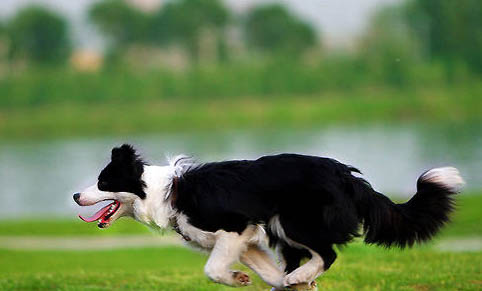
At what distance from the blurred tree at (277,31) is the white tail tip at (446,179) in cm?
8367

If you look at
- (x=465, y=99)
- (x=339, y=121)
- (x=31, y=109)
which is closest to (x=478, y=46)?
(x=465, y=99)

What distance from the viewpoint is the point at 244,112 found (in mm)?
70250

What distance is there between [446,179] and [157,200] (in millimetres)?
2539

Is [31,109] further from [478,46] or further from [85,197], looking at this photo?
[85,197]

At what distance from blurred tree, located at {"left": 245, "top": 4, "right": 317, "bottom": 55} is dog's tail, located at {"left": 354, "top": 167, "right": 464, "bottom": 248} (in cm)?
8372

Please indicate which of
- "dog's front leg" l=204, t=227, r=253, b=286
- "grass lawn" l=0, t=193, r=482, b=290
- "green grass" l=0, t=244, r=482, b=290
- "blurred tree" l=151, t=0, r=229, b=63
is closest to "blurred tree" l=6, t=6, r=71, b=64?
"blurred tree" l=151, t=0, r=229, b=63

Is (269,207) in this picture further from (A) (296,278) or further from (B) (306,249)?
(A) (296,278)

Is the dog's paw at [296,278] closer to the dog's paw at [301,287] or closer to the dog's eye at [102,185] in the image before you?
the dog's paw at [301,287]

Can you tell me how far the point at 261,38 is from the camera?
313ft

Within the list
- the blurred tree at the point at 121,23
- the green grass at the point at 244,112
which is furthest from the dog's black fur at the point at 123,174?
the blurred tree at the point at 121,23

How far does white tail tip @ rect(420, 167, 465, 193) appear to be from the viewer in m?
6.76

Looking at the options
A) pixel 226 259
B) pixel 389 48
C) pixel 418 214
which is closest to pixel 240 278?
pixel 226 259

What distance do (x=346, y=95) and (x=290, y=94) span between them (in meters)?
5.73

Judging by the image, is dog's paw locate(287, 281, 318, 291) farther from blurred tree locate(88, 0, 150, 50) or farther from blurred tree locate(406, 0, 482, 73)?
blurred tree locate(88, 0, 150, 50)
